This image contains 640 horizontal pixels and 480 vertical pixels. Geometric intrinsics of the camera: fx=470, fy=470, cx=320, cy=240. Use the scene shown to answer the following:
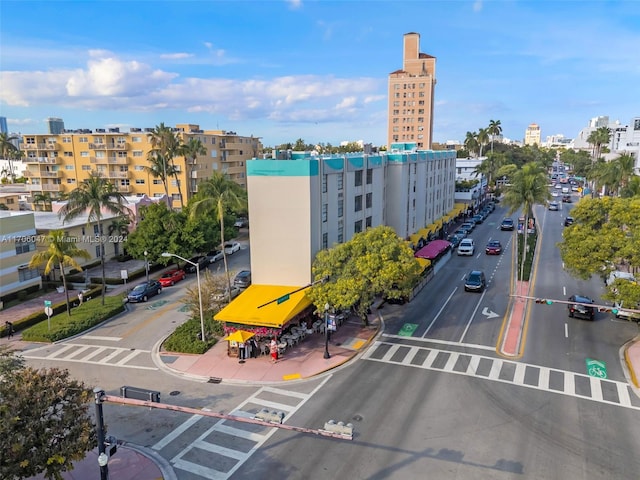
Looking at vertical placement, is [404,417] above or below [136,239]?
below

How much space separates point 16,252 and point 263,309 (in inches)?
1039

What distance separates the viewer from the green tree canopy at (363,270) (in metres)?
30.6

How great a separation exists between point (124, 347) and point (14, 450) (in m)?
19.2

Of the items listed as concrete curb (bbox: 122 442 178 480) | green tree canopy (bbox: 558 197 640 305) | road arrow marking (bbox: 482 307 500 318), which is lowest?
concrete curb (bbox: 122 442 178 480)

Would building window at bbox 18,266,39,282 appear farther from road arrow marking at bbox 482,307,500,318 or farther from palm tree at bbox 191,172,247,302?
road arrow marking at bbox 482,307,500,318

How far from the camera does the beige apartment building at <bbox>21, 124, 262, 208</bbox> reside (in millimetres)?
79312

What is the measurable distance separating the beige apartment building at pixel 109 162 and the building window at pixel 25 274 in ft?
111

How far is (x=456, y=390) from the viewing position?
25312mm

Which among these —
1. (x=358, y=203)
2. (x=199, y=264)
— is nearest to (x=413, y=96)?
(x=199, y=264)

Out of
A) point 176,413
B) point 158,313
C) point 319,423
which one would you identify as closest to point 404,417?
point 319,423

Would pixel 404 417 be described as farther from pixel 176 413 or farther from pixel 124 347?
pixel 124 347

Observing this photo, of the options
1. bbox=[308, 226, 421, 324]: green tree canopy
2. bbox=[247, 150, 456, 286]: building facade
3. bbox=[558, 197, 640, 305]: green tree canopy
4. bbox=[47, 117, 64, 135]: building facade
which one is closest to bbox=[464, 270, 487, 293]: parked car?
bbox=[558, 197, 640, 305]: green tree canopy

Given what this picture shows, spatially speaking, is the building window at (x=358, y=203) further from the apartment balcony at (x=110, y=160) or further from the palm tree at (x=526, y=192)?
the apartment balcony at (x=110, y=160)

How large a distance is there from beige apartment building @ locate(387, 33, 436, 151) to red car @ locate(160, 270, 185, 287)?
→ 334 feet
